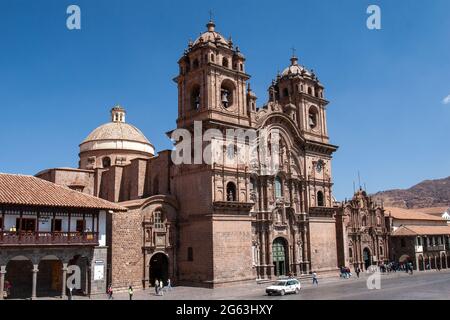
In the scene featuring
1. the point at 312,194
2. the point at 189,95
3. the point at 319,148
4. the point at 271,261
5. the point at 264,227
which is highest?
the point at 189,95

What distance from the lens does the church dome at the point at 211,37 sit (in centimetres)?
4316

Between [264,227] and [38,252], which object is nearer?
[38,252]

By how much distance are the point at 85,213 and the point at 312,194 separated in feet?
83.0

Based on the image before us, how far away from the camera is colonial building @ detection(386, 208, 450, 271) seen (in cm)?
6238

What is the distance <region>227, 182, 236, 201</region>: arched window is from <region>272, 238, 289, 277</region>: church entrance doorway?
7.27 metres

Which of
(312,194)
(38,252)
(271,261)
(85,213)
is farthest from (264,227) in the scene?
(38,252)

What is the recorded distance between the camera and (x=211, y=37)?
43.9 meters

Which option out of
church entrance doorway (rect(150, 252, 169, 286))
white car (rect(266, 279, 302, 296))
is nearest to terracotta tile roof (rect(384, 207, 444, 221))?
white car (rect(266, 279, 302, 296))

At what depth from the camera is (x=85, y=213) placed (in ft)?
110

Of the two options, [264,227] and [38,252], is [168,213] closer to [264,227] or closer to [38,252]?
[264,227]

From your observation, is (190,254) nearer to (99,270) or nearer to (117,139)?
(99,270)

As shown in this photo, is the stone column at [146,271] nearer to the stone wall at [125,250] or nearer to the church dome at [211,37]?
the stone wall at [125,250]

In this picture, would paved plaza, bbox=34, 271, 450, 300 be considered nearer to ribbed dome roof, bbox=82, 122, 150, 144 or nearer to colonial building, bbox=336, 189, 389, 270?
colonial building, bbox=336, 189, 389, 270

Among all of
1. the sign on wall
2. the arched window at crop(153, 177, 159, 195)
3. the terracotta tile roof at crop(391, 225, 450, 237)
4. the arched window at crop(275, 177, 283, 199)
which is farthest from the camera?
the terracotta tile roof at crop(391, 225, 450, 237)
